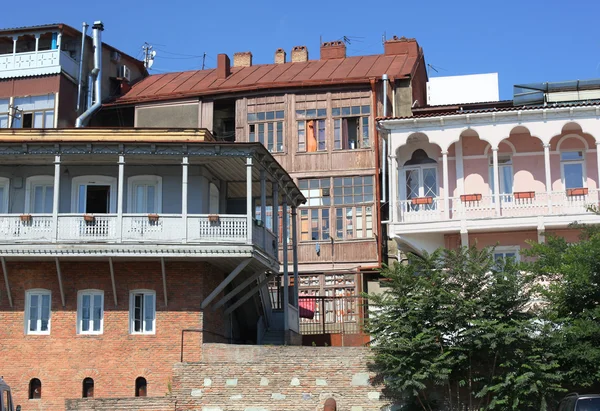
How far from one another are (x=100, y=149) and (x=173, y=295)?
482 centimetres

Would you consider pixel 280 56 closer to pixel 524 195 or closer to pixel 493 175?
pixel 493 175

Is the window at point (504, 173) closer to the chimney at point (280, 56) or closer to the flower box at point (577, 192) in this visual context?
the flower box at point (577, 192)

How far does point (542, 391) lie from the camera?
23.9 metres

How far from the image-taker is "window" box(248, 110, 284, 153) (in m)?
39.4

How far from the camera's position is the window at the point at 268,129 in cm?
3941

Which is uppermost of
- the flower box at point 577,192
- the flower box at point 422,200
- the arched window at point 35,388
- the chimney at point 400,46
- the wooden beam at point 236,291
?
the chimney at point 400,46

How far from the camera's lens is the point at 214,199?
32312 mm

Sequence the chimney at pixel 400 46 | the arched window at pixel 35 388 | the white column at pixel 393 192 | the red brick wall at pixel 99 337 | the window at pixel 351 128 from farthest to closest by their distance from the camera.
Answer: the chimney at pixel 400 46
the window at pixel 351 128
the white column at pixel 393 192
the arched window at pixel 35 388
the red brick wall at pixel 99 337

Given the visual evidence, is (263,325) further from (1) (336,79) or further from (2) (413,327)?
(1) (336,79)

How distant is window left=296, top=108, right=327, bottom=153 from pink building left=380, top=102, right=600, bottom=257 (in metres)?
6.32

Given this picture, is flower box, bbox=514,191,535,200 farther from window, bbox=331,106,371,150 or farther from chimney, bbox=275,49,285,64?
chimney, bbox=275,49,285,64

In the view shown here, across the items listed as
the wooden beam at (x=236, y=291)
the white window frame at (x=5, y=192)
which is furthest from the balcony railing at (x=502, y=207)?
the white window frame at (x=5, y=192)

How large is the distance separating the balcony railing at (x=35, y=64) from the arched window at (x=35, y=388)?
15625 millimetres

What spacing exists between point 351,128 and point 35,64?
13225 mm
